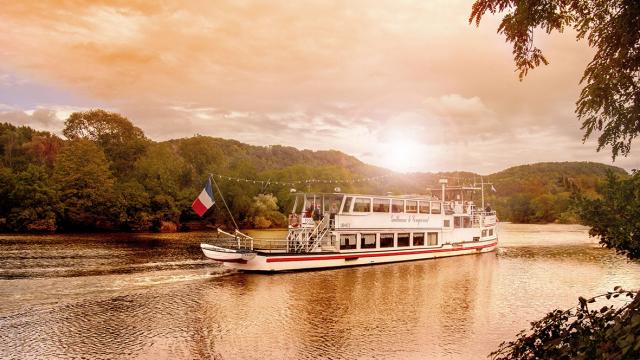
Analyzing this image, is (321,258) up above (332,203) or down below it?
below

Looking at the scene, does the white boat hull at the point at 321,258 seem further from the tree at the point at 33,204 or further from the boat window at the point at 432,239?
the tree at the point at 33,204

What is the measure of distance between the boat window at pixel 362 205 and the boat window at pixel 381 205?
64 cm

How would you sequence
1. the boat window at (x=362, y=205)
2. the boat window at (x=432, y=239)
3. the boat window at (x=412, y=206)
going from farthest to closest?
the boat window at (x=432, y=239) < the boat window at (x=412, y=206) < the boat window at (x=362, y=205)

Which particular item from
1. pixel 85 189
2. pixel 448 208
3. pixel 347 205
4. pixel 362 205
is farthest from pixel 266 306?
pixel 85 189

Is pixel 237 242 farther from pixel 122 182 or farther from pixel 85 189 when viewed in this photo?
pixel 122 182

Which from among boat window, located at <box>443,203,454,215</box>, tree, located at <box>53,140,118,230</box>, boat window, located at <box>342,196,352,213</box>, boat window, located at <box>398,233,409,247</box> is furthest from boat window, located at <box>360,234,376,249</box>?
tree, located at <box>53,140,118,230</box>

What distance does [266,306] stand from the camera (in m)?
23.4

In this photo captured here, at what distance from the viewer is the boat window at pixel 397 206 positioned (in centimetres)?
3941

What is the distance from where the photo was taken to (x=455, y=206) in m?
47.0

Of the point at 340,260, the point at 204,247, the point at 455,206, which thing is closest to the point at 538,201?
the point at 455,206

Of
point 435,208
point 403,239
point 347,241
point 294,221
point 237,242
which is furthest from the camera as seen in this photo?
point 435,208

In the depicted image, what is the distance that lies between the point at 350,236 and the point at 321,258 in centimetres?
371

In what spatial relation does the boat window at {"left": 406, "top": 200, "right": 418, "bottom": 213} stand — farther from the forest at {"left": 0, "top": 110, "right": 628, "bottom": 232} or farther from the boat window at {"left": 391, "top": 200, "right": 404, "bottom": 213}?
the forest at {"left": 0, "top": 110, "right": 628, "bottom": 232}

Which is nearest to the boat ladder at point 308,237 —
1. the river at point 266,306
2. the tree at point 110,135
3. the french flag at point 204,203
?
the river at point 266,306
